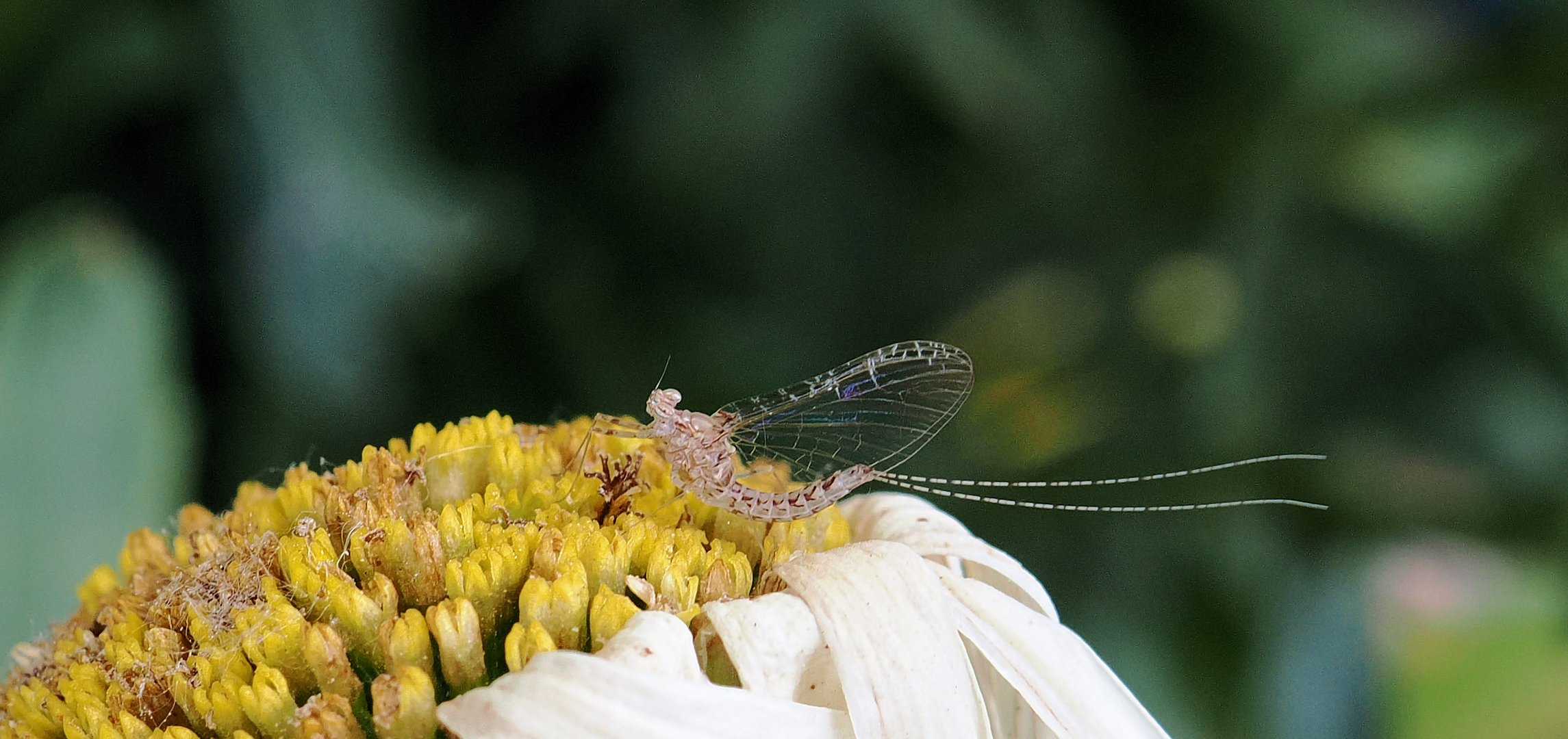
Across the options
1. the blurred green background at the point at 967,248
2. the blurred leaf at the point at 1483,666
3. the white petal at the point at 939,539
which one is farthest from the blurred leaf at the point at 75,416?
the blurred leaf at the point at 1483,666

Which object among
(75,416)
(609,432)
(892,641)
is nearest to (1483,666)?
(892,641)

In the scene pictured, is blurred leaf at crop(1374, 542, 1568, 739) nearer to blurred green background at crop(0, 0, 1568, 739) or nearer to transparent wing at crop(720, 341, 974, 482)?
blurred green background at crop(0, 0, 1568, 739)

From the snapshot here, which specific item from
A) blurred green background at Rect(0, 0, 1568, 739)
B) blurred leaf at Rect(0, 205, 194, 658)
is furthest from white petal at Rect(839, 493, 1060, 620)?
blurred leaf at Rect(0, 205, 194, 658)

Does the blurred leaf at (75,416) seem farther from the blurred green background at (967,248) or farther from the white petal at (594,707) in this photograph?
the white petal at (594,707)

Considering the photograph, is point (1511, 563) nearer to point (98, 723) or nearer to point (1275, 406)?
point (1275, 406)

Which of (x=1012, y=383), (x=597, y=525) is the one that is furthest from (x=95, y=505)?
(x=1012, y=383)

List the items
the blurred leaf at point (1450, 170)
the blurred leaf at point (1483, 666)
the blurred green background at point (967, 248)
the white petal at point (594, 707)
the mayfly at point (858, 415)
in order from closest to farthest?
the white petal at point (594, 707) < the mayfly at point (858, 415) < the blurred leaf at point (1483, 666) < the blurred green background at point (967, 248) < the blurred leaf at point (1450, 170)
